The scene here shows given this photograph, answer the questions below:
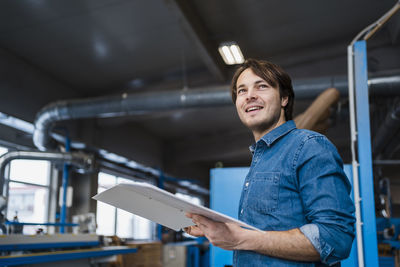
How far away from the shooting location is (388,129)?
22.3 feet

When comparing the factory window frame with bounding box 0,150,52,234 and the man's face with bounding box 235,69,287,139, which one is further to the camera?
the factory window frame with bounding box 0,150,52,234

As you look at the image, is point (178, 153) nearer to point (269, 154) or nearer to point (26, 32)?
point (26, 32)

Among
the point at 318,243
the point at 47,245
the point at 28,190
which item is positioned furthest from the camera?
the point at 28,190

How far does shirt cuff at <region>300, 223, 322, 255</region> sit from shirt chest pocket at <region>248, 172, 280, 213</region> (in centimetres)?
12

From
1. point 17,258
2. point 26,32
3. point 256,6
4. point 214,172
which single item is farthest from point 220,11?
point 17,258

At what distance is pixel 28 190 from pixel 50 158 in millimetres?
1711

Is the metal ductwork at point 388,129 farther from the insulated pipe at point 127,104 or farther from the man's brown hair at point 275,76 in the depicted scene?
the man's brown hair at point 275,76

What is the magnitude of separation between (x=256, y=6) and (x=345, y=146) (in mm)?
8002

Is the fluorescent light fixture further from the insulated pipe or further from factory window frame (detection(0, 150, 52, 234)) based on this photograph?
factory window frame (detection(0, 150, 52, 234))

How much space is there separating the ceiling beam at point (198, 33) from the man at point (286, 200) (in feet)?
12.2

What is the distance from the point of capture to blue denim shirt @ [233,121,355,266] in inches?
35.6

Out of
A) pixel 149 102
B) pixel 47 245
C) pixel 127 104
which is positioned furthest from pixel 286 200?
pixel 127 104

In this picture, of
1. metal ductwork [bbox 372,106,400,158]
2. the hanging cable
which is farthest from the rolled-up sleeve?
metal ductwork [bbox 372,106,400,158]

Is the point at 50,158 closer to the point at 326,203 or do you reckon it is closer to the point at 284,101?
the point at 284,101
